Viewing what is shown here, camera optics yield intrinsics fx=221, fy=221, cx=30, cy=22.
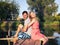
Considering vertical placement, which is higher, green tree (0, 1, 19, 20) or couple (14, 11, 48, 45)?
green tree (0, 1, 19, 20)

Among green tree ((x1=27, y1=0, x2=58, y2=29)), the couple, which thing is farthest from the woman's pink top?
green tree ((x1=27, y1=0, x2=58, y2=29))

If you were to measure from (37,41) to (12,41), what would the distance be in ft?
1.14

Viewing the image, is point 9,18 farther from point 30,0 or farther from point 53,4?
point 53,4

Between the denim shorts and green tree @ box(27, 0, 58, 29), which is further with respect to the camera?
green tree @ box(27, 0, 58, 29)

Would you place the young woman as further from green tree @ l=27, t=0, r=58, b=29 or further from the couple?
green tree @ l=27, t=0, r=58, b=29

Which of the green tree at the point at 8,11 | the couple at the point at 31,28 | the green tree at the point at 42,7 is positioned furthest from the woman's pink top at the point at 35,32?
the green tree at the point at 8,11

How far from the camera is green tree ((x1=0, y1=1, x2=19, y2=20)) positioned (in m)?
3.17

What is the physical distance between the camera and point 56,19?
335 centimetres

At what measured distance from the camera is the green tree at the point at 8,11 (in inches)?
125

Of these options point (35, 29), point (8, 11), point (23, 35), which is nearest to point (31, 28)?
point (35, 29)

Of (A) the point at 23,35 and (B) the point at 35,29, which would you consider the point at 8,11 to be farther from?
(B) the point at 35,29

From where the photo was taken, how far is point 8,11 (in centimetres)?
322

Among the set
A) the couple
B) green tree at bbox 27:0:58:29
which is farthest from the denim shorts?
green tree at bbox 27:0:58:29

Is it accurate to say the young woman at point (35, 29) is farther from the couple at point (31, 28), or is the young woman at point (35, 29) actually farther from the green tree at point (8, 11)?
the green tree at point (8, 11)
